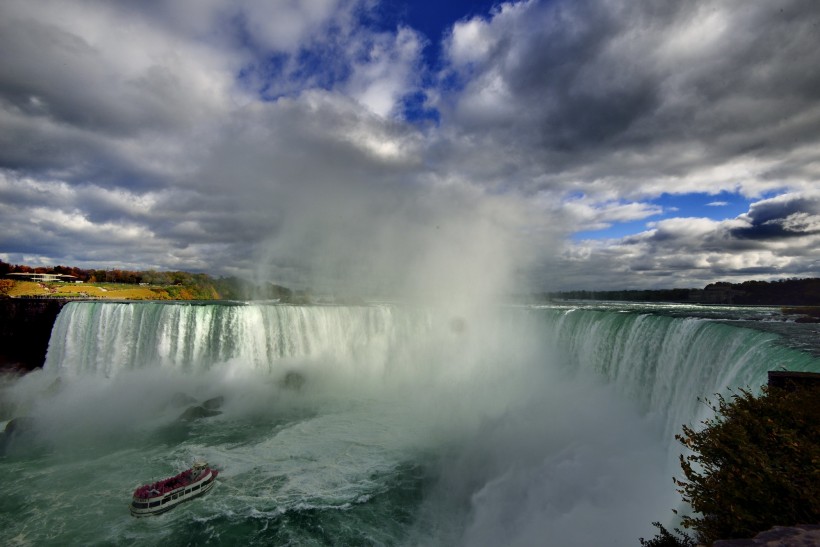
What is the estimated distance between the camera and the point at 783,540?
361 centimetres

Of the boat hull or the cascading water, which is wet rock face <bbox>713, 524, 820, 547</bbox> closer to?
the cascading water

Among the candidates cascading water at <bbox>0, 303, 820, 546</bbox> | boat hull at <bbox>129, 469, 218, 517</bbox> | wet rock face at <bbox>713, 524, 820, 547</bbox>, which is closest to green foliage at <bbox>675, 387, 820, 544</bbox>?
wet rock face at <bbox>713, 524, 820, 547</bbox>

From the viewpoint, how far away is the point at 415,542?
12.0m

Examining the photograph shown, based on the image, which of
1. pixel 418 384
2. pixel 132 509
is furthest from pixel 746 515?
pixel 418 384

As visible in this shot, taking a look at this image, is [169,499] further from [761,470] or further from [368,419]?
[761,470]

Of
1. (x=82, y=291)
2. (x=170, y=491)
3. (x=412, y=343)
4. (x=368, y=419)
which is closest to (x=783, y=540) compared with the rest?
(x=170, y=491)

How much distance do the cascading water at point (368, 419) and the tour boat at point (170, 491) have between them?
448mm

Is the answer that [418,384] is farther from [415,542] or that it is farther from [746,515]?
[746,515]

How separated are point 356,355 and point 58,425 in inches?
773

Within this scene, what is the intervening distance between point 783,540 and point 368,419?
866 inches

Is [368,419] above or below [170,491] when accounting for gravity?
below

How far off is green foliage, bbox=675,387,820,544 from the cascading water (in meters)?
4.45

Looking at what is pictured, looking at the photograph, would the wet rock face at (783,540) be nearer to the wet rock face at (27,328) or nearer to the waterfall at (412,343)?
the waterfall at (412,343)

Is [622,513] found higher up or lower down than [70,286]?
lower down
